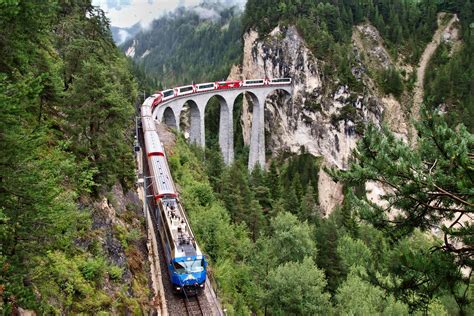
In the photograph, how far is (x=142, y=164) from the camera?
1537 inches

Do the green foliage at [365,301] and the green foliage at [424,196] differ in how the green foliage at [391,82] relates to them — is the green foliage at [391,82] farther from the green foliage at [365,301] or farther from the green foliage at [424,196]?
the green foliage at [424,196]

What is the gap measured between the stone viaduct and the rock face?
13.9 ft

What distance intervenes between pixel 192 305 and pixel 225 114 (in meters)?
56.6

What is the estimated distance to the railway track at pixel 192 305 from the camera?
19.9 meters

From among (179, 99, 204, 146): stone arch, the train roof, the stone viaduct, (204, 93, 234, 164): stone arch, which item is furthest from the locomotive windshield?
(204, 93, 234, 164): stone arch

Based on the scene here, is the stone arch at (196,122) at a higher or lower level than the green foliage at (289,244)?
higher

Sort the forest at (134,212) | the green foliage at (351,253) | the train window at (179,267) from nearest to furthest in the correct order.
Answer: the forest at (134,212)
the train window at (179,267)
the green foliage at (351,253)

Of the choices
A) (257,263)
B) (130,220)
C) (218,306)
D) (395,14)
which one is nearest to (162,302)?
(218,306)

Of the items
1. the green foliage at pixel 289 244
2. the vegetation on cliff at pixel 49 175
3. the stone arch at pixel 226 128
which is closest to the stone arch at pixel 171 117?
the stone arch at pixel 226 128

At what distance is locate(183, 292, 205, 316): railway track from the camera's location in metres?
19.9

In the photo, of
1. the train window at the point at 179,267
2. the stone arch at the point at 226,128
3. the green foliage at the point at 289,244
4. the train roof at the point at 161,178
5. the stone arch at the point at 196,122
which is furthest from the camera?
the stone arch at the point at 226,128

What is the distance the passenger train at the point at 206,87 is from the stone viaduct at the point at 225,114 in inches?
22.0

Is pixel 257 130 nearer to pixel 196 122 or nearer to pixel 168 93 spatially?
pixel 196 122

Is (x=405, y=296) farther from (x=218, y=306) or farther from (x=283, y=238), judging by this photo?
(x=283, y=238)
